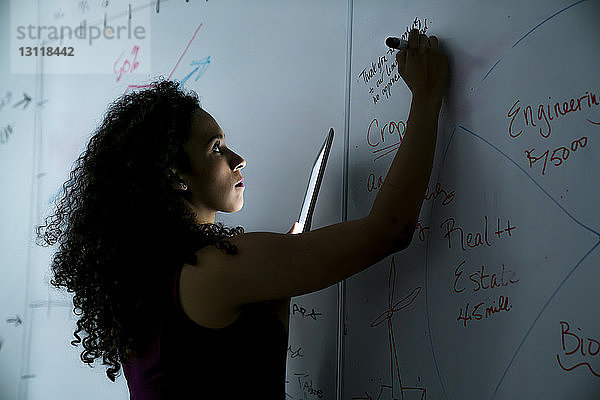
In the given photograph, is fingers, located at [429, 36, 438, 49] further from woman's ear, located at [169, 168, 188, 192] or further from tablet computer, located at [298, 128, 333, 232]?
woman's ear, located at [169, 168, 188, 192]

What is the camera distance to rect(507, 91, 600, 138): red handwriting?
692 mm

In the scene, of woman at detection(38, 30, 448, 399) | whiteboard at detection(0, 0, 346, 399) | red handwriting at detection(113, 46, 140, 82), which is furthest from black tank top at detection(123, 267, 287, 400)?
red handwriting at detection(113, 46, 140, 82)

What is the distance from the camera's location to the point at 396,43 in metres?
0.92

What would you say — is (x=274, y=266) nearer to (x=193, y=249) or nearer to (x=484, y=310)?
(x=193, y=249)

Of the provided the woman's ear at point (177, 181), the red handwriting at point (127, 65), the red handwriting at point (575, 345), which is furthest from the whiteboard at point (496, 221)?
the red handwriting at point (127, 65)

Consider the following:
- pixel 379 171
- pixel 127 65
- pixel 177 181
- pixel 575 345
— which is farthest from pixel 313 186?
pixel 127 65

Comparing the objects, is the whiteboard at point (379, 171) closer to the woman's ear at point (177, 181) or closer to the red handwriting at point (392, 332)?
the red handwriting at point (392, 332)

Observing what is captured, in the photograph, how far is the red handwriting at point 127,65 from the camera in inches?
57.6

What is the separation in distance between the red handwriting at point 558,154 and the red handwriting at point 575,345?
0.21 meters

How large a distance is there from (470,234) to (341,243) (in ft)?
0.65

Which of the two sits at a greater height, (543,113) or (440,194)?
(543,113)

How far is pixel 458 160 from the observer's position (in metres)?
0.87

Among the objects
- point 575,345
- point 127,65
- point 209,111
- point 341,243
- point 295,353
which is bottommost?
point 295,353

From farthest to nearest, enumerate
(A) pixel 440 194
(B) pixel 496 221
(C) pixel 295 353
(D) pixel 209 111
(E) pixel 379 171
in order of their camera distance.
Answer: (D) pixel 209 111 < (C) pixel 295 353 < (E) pixel 379 171 < (A) pixel 440 194 < (B) pixel 496 221
